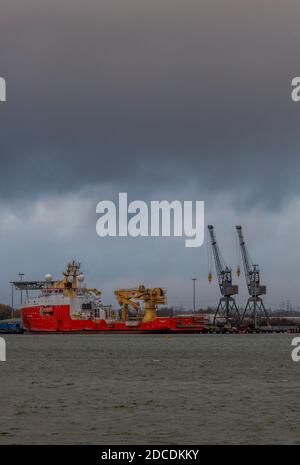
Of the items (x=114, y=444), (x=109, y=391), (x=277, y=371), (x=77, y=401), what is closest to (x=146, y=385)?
(x=109, y=391)

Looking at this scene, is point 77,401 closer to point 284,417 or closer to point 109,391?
point 109,391

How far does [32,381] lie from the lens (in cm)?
6631

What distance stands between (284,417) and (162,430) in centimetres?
717

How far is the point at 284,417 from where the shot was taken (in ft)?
141

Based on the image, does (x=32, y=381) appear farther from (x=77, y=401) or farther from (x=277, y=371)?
(x=277, y=371)

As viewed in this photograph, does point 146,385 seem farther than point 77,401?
Yes

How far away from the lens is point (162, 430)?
3900cm
